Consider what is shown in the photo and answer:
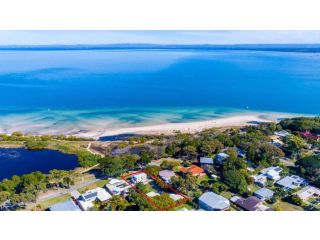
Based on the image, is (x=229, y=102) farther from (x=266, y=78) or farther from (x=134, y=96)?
(x=266, y=78)

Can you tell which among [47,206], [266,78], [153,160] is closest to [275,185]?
[153,160]

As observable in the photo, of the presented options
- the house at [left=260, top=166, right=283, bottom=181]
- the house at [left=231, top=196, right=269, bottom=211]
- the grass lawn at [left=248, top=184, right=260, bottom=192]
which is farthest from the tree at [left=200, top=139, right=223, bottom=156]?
the house at [left=231, top=196, right=269, bottom=211]

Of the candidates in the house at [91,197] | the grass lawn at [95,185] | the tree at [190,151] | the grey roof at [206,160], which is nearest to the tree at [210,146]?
the tree at [190,151]

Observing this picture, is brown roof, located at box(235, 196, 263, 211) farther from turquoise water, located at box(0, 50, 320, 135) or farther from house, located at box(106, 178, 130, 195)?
turquoise water, located at box(0, 50, 320, 135)

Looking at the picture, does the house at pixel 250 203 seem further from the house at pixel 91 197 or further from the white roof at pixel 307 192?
the house at pixel 91 197

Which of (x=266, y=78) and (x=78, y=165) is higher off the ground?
(x=266, y=78)
